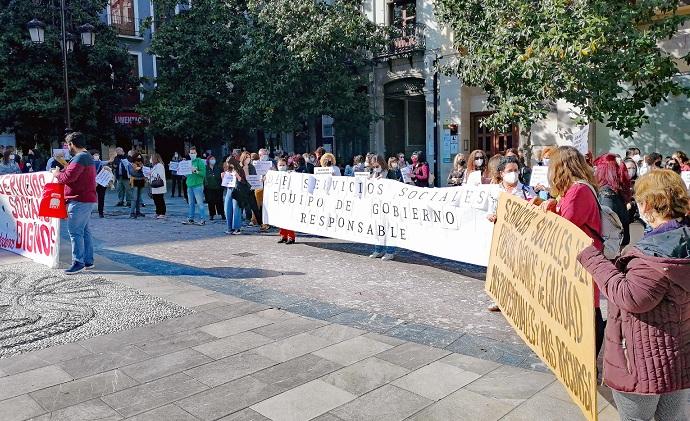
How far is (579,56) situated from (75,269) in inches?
385

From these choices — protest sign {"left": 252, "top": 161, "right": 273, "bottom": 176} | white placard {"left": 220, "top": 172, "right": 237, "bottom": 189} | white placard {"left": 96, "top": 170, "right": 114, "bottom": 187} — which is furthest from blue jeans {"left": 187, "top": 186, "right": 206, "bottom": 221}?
white placard {"left": 96, "top": 170, "right": 114, "bottom": 187}

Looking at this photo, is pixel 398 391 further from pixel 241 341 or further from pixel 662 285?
pixel 662 285

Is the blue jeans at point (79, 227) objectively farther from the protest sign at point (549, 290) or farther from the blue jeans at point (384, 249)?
the protest sign at point (549, 290)

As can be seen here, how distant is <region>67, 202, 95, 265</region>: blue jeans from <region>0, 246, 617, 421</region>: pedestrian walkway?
9.22ft

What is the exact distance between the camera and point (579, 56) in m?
11.9

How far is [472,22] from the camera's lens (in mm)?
17547

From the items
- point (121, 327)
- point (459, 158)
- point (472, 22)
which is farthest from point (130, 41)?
point (121, 327)

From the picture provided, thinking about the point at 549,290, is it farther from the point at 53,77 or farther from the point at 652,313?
the point at 53,77

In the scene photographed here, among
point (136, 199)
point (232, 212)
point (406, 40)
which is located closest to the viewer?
point (232, 212)

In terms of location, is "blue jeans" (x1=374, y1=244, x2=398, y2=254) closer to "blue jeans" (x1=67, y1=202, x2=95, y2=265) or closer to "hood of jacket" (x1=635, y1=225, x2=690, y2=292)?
"blue jeans" (x1=67, y1=202, x2=95, y2=265)

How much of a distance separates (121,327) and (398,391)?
2.79m

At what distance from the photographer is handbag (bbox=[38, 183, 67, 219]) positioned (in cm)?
758

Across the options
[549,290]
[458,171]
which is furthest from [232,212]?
[549,290]

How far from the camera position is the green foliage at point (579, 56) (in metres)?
12.2
